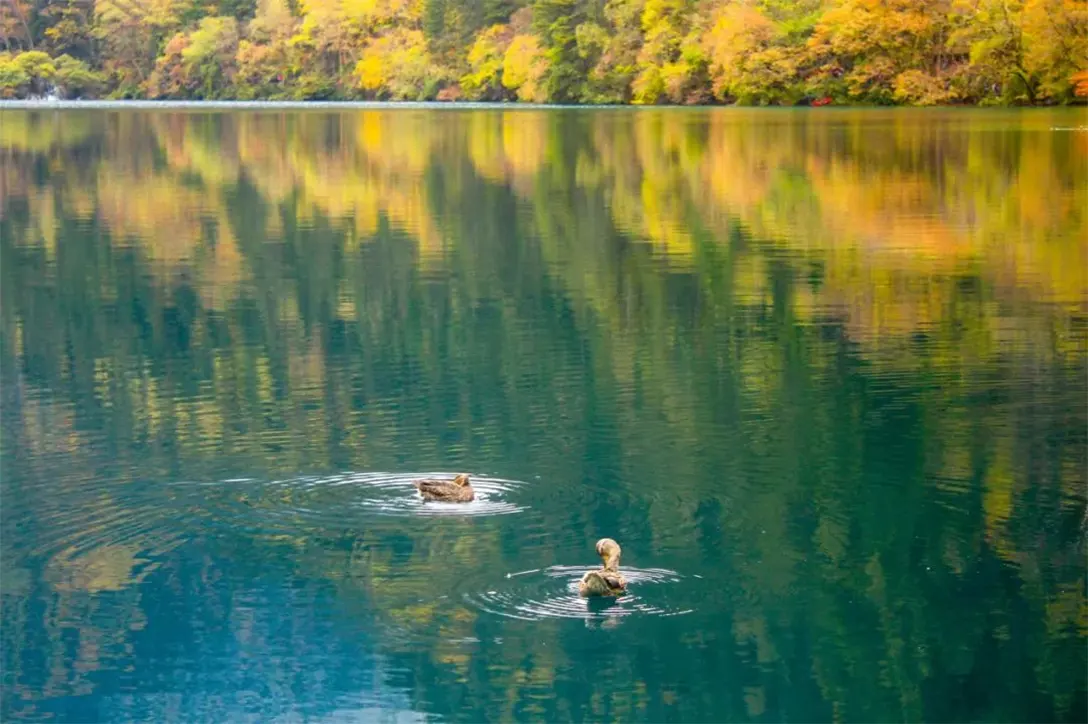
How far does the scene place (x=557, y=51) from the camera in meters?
91.1

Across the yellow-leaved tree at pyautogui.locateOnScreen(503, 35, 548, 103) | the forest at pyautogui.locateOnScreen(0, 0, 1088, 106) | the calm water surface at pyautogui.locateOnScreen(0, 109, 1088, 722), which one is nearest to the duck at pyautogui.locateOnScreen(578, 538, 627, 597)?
the calm water surface at pyautogui.locateOnScreen(0, 109, 1088, 722)

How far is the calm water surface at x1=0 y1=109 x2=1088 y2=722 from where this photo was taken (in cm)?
787

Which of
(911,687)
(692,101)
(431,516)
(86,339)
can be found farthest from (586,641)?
(692,101)

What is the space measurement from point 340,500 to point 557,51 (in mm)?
82304

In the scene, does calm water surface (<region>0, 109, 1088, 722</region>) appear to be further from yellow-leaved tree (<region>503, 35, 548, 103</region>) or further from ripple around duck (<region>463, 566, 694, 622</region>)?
yellow-leaved tree (<region>503, 35, 548, 103</region>)

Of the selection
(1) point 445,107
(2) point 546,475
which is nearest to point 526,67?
(1) point 445,107

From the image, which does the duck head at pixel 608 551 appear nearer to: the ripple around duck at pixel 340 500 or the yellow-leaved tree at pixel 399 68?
the ripple around duck at pixel 340 500

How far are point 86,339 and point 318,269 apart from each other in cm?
540

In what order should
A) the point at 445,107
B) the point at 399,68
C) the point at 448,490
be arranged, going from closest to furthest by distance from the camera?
the point at 448,490
the point at 445,107
the point at 399,68

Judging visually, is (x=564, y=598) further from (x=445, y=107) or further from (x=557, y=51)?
(x=445, y=107)

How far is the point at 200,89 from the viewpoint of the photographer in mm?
116812

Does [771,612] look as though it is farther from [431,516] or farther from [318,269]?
[318,269]

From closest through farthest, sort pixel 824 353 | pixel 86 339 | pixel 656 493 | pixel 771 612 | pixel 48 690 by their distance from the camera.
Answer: pixel 48 690
pixel 771 612
pixel 656 493
pixel 824 353
pixel 86 339

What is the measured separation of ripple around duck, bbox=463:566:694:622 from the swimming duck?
1148 mm
